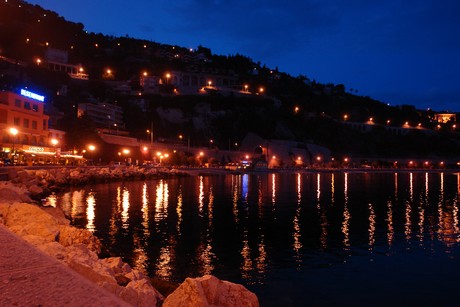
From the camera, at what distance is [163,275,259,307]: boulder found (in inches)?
247

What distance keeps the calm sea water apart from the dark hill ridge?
190ft

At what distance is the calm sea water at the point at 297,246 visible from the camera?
41.1 feet

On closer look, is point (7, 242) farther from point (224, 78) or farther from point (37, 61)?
point (224, 78)

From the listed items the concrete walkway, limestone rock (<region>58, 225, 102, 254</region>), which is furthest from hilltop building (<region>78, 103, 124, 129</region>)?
the concrete walkway

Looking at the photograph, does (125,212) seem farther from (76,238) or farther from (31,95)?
(31,95)

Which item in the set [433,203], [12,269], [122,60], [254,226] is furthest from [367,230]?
[122,60]

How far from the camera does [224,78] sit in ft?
517

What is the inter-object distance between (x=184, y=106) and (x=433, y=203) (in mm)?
92887

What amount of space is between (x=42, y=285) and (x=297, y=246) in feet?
48.2

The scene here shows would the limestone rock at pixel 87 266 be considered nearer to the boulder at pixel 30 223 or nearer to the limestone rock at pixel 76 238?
the boulder at pixel 30 223

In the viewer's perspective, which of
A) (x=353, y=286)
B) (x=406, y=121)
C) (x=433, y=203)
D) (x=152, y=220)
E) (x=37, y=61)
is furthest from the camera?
(x=406, y=121)

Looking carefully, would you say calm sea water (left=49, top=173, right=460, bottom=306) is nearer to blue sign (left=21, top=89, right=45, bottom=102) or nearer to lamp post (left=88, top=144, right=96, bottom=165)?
blue sign (left=21, top=89, right=45, bottom=102)

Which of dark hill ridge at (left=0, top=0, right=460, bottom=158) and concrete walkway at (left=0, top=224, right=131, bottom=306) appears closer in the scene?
concrete walkway at (left=0, top=224, right=131, bottom=306)

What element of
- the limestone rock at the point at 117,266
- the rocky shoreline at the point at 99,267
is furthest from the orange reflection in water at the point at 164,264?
the limestone rock at the point at 117,266
